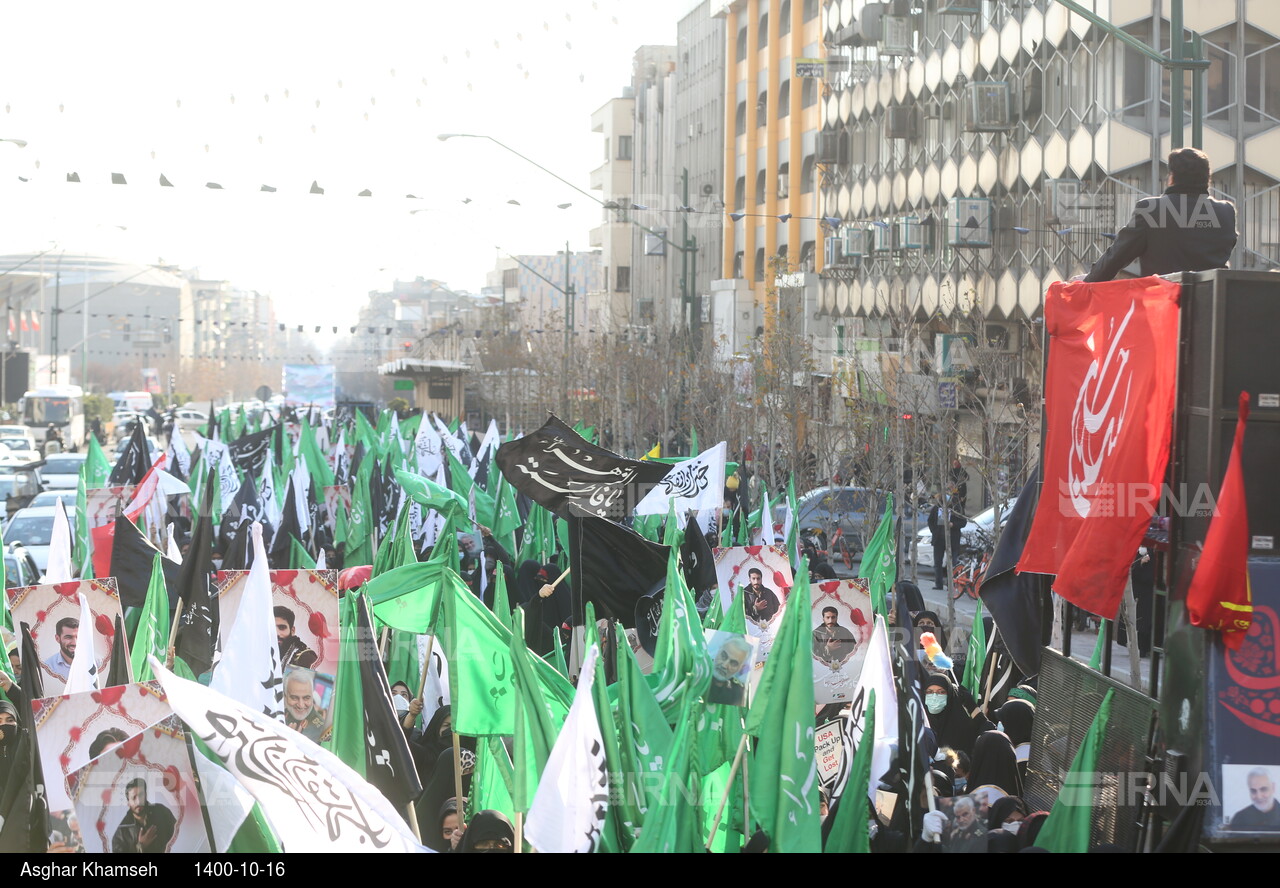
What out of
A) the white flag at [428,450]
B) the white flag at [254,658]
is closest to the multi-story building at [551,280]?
the white flag at [428,450]

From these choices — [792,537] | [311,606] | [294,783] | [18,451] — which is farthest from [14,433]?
[294,783]

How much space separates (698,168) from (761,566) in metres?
54.0

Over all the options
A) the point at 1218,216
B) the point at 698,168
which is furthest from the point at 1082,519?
the point at 698,168

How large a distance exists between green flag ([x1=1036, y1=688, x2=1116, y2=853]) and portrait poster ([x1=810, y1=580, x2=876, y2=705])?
3569mm

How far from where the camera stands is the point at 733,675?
8.61m

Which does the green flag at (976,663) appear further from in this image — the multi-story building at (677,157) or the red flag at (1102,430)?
the multi-story building at (677,157)

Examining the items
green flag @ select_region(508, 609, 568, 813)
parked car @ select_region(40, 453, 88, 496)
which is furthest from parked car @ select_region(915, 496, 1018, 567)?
parked car @ select_region(40, 453, 88, 496)

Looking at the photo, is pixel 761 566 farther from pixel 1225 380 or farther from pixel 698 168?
pixel 698 168

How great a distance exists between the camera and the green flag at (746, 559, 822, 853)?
7.53 metres

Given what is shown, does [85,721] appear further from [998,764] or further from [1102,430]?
[1102,430]

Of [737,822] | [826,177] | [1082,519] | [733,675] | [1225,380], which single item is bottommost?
[737,822]

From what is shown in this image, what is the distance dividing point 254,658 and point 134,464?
53.1 feet

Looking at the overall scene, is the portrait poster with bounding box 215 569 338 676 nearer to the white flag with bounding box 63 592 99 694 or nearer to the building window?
the white flag with bounding box 63 592 99 694
